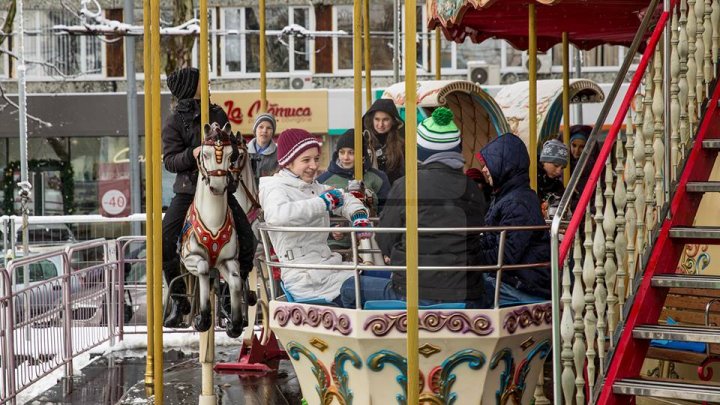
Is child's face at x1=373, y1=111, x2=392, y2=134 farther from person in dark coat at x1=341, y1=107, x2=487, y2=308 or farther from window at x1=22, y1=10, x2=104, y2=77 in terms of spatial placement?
window at x1=22, y1=10, x2=104, y2=77

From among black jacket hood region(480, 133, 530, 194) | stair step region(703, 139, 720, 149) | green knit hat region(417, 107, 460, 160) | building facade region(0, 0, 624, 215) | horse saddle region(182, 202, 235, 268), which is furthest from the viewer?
building facade region(0, 0, 624, 215)

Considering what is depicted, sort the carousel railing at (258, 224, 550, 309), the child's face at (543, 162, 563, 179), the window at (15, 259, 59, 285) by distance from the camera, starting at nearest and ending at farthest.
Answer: the carousel railing at (258, 224, 550, 309) → the child's face at (543, 162, 563, 179) → the window at (15, 259, 59, 285)

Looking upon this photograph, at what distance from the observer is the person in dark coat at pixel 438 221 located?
6.64 meters

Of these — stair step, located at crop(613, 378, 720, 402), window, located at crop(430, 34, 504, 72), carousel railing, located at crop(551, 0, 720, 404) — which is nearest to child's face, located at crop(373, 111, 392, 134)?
carousel railing, located at crop(551, 0, 720, 404)

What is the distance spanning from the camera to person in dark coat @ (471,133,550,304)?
6.83 meters

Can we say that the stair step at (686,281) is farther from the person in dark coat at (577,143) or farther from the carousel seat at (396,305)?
the person in dark coat at (577,143)

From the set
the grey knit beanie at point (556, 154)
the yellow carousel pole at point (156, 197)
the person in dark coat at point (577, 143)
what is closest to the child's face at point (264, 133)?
the grey knit beanie at point (556, 154)

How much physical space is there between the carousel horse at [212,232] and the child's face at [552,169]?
9.85 ft

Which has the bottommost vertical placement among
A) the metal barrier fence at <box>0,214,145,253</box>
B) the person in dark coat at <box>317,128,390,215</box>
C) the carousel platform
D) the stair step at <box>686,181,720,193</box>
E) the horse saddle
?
the carousel platform

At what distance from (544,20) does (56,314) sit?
4.77 metres

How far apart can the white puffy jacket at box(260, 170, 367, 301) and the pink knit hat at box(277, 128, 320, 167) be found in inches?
3.8

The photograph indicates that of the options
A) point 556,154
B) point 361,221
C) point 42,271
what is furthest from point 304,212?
point 42,271

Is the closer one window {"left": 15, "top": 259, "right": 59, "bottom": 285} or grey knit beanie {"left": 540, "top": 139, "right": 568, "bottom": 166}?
grey knit beanie {"left": 540, "top": 139, "right": 568, "bottom": 166}

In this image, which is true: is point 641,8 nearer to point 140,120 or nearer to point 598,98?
point 598,98
